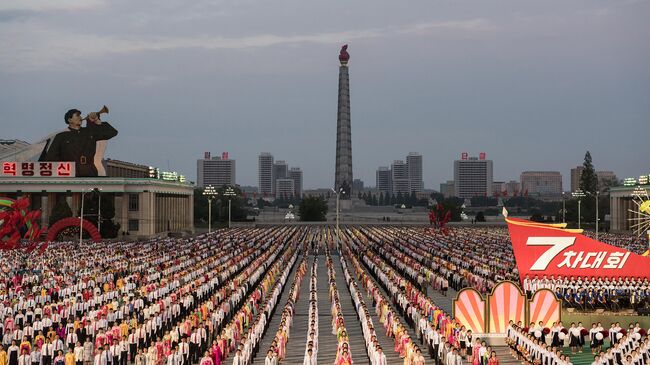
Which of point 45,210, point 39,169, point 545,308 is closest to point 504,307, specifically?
point 545,308

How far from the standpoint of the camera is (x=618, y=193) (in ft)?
347

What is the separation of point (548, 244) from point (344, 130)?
6372 inches

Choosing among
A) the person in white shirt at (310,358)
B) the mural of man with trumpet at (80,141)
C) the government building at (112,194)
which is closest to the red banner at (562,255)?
the person in white shirt at (310,358)

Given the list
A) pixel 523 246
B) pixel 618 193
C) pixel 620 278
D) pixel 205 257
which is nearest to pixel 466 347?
pixel 523 246

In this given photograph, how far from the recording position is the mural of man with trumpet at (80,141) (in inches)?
3408

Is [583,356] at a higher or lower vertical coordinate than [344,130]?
lower

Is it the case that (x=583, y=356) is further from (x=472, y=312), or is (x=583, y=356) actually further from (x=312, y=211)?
(x=312, y=211)

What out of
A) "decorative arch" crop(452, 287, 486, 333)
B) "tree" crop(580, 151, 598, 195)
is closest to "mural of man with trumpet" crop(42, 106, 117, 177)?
"decorative arch" crop(452, 287, 486, 333)

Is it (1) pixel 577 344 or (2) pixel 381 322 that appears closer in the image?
(1) pixel 577 344

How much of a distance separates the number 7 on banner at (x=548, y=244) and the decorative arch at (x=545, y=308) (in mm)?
2322

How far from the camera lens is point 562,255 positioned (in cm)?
2741

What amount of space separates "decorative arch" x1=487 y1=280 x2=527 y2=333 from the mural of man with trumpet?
216ft

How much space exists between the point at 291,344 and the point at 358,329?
3473 millimetres

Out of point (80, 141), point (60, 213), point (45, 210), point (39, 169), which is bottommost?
point (60, 213)
